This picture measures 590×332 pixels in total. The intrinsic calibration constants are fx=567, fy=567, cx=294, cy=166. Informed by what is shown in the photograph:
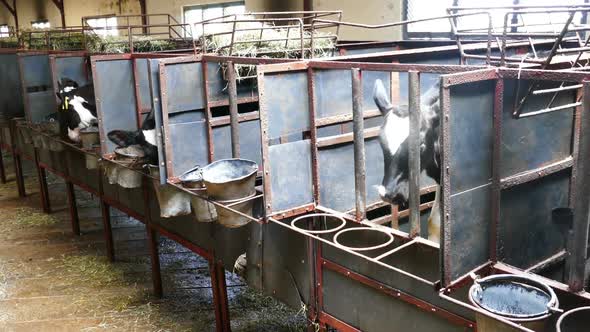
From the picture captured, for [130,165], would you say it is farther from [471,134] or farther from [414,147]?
[471,134]

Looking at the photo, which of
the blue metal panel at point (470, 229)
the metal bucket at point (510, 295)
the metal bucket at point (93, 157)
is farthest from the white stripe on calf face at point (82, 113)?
the metal bucket at point (510, 295)

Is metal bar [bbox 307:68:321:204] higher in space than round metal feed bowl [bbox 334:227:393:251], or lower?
higher

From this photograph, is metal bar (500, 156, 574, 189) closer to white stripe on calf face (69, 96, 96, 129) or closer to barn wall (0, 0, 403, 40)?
white stripe on calf face (69, 96, 96, 129)

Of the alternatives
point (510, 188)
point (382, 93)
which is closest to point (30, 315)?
point (382, 93)

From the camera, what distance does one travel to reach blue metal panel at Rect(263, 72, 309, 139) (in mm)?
2928

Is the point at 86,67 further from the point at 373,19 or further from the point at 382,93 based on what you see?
the point at 382,93

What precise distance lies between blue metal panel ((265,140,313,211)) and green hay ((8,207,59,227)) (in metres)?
5.62

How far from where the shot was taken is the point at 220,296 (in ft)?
14.4

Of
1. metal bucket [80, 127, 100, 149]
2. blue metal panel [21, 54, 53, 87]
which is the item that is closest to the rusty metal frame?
metal bucket [80, 127, 100, 149]

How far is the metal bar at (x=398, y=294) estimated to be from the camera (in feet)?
8.22

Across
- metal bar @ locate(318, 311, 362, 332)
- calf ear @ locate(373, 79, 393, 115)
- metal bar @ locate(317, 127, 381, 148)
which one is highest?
calf ear @ locate(373, 79, 393, 115)

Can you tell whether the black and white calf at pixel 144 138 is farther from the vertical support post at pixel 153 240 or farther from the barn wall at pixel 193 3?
the barn wall at pixel 193 3

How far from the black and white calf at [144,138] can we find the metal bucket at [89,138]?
0.73 m

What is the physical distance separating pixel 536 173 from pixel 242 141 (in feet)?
7.18
